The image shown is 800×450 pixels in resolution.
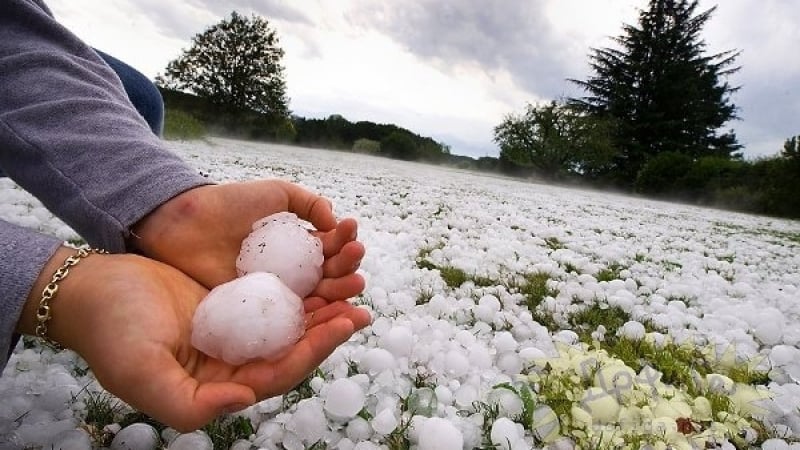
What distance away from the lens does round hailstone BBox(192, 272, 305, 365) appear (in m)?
1.01

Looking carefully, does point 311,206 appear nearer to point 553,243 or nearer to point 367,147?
point 553,243

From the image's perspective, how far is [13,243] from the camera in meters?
0.97

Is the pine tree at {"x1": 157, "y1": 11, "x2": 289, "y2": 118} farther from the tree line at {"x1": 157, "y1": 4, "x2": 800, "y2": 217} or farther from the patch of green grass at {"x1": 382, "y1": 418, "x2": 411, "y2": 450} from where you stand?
the patch of green grass at {"x1": 382, "y1": 418, "x2": 411, "y2": 450}

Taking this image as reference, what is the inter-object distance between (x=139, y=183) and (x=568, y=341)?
1.56m

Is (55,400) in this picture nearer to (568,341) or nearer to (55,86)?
(55,86)

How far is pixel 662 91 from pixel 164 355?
27.9m

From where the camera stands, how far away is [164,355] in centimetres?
89

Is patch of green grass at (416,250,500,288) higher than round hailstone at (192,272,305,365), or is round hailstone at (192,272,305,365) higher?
round hailstone at (192,272,305,365)

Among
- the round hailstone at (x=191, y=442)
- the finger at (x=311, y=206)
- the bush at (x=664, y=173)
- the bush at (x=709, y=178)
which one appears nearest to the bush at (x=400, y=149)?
the bush at (x=664, y=173)

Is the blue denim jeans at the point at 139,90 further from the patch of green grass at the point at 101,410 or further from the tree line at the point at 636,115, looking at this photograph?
the tree line at the point at 636,115

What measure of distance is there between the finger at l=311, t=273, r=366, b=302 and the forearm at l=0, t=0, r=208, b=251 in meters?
0.46

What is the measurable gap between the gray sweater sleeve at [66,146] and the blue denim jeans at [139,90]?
76cm

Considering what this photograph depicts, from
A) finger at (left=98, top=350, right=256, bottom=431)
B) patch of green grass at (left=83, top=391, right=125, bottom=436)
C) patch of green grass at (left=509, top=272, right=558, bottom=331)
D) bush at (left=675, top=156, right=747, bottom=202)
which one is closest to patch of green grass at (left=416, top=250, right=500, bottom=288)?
patch of green grass at (left=509, top=272, right=558, bottom=331)

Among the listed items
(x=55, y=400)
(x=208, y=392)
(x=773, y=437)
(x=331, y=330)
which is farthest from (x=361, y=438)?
(x=773, y=437)
